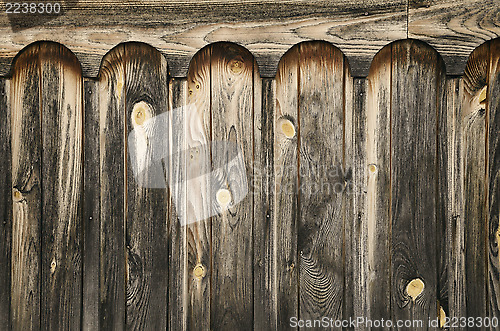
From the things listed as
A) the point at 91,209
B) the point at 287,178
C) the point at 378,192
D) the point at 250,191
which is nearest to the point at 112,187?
the point at 91,209

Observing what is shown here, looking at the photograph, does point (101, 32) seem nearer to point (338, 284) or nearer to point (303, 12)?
point (303, 12)

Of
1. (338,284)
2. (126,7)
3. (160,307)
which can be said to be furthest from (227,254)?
(126,7)

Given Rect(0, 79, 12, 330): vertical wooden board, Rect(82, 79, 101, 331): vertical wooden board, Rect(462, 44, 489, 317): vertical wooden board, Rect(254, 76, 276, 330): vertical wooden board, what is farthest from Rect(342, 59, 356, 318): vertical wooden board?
Rect(0, 79, 12, 330): vertical wooden board

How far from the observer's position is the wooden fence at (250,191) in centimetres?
148

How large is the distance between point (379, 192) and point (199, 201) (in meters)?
0.81

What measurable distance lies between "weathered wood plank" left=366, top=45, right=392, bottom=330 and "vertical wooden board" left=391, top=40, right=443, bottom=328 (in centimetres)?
3

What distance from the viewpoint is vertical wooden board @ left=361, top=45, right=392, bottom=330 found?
1479 millimetres

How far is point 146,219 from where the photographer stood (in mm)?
1492

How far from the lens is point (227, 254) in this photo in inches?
58.9

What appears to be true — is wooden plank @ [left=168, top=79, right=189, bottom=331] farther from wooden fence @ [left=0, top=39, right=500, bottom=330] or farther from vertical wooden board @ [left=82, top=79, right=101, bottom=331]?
vertical wooden board @ [left=82, top=79, right=101, bottom=331]

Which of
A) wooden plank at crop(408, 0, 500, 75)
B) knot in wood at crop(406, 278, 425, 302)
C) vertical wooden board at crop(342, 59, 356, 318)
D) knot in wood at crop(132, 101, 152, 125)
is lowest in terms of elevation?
knot in wood at crop(406, 278, 425, 302)

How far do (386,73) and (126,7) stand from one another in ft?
3.87

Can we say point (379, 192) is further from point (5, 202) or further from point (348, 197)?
point (5, 202)

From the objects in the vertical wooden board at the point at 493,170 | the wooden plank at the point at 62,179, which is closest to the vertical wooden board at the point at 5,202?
the wooden plank at the point at 62,179
